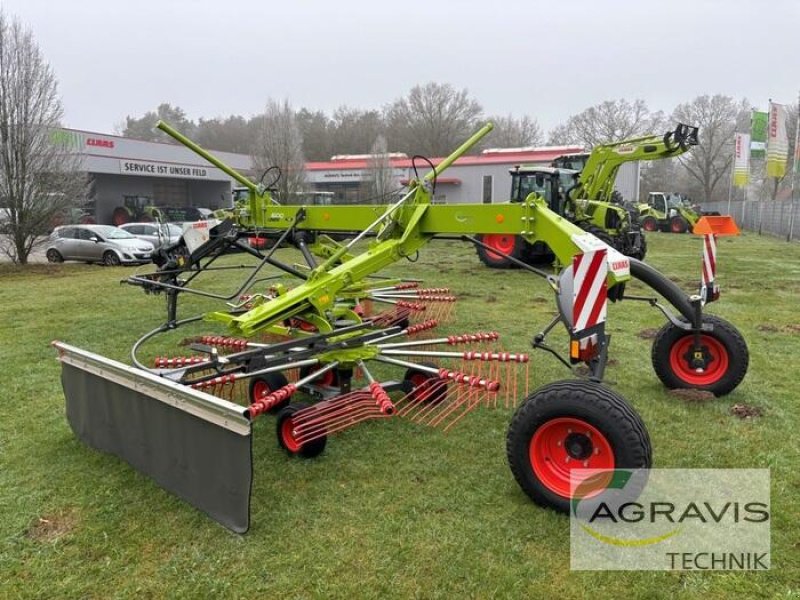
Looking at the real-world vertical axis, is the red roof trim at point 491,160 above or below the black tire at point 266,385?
above

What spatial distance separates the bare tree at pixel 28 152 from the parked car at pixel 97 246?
2.64 feet

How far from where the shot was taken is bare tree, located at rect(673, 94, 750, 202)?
5231cm

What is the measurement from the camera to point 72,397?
4.00 meters

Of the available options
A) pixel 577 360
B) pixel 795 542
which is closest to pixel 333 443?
pixel 577 360

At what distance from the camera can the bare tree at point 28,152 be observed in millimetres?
14812

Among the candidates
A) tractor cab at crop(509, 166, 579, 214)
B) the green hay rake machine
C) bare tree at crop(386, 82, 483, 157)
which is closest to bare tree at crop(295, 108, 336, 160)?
bare tree at crop(386, 82, 483, 157)

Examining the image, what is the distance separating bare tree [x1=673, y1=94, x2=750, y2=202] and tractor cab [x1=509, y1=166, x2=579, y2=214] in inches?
1748

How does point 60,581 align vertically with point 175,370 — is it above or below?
below

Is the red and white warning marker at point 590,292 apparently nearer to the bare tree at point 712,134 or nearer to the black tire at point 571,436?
the black tire at point 571,436

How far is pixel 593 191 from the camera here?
14008mm

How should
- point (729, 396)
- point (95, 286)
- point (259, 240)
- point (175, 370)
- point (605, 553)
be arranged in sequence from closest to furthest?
point (605, 553) → point (175, 370) → point (729, 396) → point (259, 240) → point (95, 286)

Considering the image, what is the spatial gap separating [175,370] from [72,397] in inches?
32.3

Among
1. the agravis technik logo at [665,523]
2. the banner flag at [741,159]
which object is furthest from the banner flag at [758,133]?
the agravis technik logo at [665,523]

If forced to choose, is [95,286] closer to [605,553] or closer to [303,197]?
[605,553]
